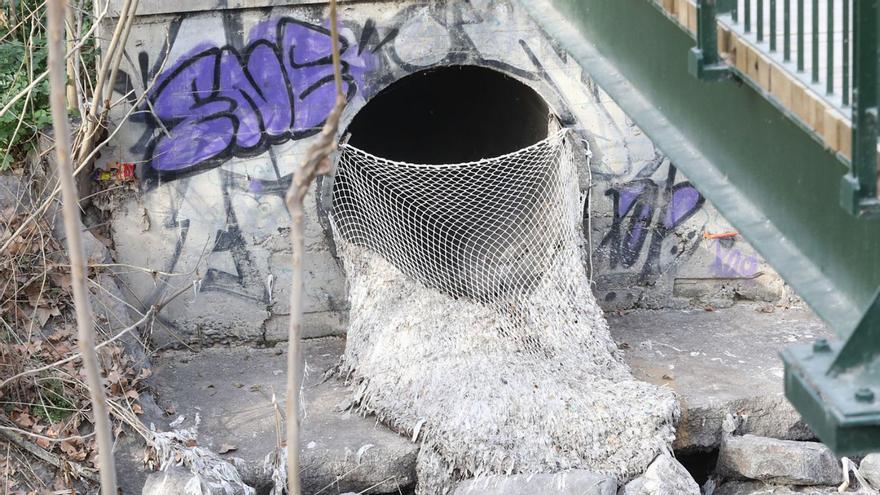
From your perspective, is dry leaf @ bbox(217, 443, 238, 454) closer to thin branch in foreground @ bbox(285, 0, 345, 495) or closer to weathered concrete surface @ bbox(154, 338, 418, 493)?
weathered concrete surface @ bbox(154, 338, 418, 493)

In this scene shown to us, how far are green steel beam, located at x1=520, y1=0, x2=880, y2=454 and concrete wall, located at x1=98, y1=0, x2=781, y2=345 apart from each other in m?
4.16

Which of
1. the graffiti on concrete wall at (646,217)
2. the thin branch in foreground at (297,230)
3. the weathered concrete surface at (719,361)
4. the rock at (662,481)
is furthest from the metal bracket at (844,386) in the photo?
the graffiti on concrete wall at (646,217)

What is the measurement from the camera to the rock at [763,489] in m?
7.48

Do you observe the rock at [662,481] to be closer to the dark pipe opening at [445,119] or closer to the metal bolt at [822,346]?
the dark pipe opening at [445,119]

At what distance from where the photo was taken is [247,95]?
345 inches

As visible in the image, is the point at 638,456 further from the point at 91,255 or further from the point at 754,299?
the point at 91,255

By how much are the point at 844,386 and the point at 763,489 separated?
5425 millimetres

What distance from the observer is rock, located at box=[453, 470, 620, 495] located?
22.7ft

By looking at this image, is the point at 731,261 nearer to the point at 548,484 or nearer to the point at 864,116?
the point at 548,484

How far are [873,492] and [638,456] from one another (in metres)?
1.64

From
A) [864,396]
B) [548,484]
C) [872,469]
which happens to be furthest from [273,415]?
[864,396]

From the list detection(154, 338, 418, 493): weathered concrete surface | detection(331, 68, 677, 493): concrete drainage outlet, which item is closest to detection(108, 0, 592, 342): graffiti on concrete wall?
detection(331, 68, 677, 493): concrete drainage outlet

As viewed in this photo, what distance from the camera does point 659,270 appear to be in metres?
9.62

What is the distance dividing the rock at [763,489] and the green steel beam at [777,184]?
411cm
